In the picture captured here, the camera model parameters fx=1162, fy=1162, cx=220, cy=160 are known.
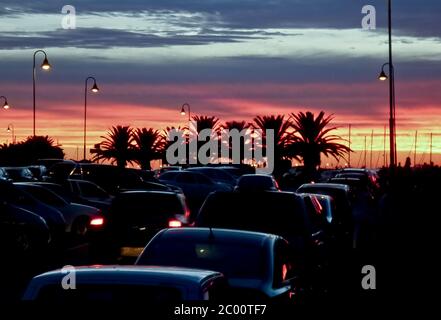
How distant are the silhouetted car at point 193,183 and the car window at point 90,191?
15.7 meters

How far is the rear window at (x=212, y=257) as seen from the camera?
11.9 m

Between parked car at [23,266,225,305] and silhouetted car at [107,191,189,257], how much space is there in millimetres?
11646

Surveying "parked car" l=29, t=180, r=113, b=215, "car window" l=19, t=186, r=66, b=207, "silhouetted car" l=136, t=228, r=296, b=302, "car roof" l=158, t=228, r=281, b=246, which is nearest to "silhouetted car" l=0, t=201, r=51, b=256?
"car window" l=19, t=186, r=66, b=207

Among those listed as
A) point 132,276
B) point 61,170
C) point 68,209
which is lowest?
point 68,209

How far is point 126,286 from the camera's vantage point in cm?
782

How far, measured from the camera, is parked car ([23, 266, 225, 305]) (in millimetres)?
7789

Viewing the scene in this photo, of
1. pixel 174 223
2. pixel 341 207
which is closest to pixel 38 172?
pixel 341 207

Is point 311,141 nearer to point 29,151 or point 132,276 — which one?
point 29,151

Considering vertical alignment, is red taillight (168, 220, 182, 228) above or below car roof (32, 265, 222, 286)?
below

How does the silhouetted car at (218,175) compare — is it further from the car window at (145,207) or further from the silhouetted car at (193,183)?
the car window at (145,207)

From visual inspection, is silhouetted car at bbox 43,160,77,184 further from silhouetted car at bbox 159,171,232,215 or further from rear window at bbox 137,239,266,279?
rear window at bbox 137,239,266,279

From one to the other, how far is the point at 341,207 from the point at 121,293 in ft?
74.0

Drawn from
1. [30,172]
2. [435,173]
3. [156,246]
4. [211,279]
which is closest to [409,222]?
[435,173]
